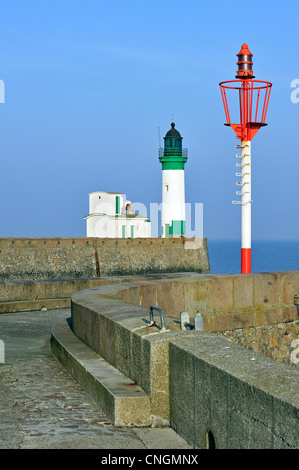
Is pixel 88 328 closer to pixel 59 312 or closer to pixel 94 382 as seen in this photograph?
pixel 94 382

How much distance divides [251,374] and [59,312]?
859cm

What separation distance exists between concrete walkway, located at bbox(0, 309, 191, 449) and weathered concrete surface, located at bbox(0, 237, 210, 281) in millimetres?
14137

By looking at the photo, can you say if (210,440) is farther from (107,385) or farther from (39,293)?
(39,293)

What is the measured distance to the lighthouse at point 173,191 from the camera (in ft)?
140

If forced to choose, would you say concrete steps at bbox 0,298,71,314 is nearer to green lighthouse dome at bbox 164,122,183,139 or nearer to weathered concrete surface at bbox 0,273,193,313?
weathered concrete surface at bbox 0,273,193,313

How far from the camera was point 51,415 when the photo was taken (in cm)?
545

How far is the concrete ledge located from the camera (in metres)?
5.17

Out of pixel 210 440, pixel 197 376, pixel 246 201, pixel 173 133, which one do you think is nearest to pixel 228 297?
pixel 197 376

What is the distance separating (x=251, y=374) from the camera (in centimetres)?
388

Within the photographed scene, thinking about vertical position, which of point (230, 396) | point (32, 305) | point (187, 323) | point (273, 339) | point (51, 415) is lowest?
point (273, 339)

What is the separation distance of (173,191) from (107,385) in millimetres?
37288

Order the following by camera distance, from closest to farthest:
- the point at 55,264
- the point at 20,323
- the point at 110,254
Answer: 1. the point at 20,323
2. the point at 55,264
3. the point at 110,254
